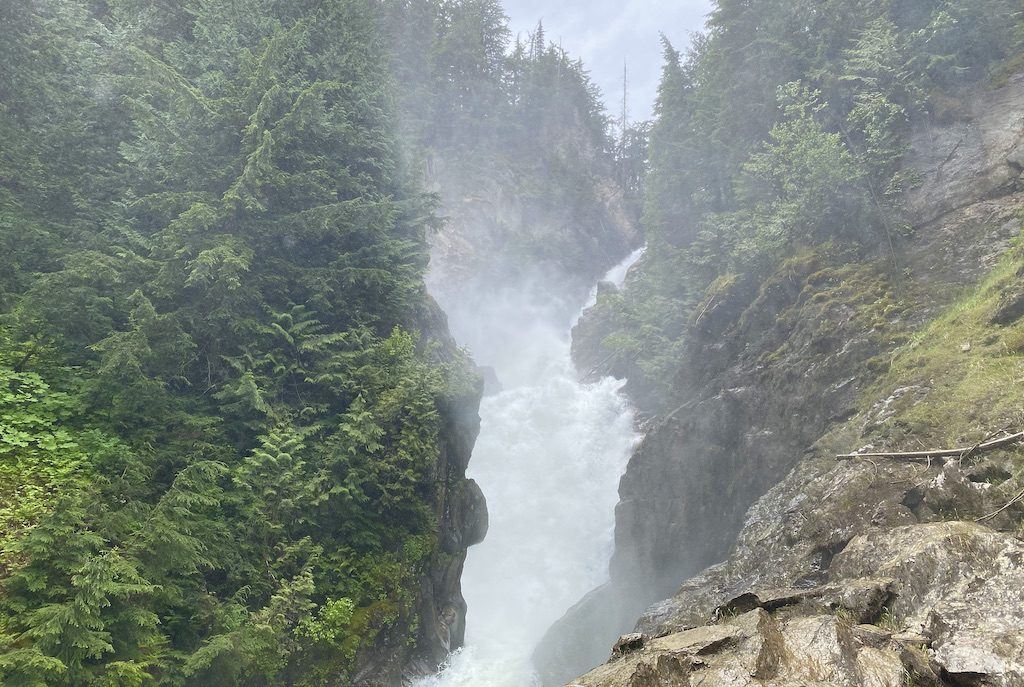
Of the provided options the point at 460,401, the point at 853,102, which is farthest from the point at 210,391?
the point at 853,102

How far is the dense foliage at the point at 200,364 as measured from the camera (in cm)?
838

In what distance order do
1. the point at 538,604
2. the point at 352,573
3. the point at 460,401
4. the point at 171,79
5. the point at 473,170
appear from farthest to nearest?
1. the point at 473,170
2. the point at 538,604
3. the point at 460,401
4. the point at 171,79
5. the point at 352,573

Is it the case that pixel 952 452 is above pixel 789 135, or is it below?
below

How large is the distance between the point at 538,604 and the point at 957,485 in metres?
21.0

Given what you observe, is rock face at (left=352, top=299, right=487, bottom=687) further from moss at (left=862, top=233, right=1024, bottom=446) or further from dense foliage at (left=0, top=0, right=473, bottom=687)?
moss at (left=862, top=233, right=1024, bottom=446)

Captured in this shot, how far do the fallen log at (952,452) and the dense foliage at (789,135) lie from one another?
10243 millimetres

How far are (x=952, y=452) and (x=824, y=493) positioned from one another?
259 centimetres

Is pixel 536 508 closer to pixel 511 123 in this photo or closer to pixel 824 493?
pixel 824 493

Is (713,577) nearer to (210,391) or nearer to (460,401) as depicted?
(460,401)

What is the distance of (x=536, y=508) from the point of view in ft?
100

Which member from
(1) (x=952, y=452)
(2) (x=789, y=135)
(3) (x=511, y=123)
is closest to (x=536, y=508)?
(2) (x=789, y=135)

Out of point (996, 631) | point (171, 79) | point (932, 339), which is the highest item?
point (171, 79)

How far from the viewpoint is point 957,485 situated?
28.2 ft

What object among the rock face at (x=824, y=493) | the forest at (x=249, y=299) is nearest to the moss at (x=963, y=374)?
the rock face at (x=824, y=493)
